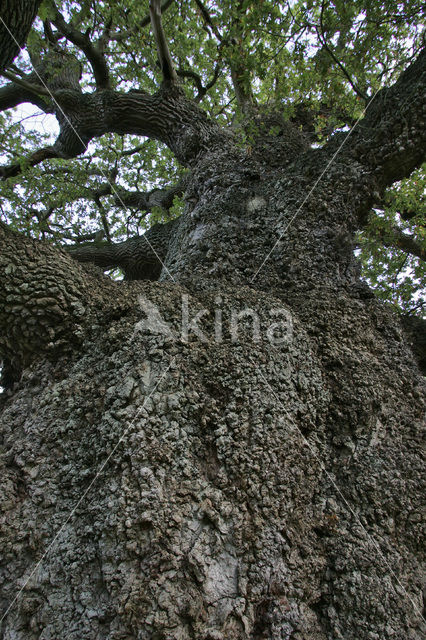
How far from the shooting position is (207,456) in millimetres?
1474

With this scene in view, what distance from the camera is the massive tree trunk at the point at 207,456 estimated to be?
3.92 feet

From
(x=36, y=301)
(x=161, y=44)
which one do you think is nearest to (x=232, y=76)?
(x=161, y=44)

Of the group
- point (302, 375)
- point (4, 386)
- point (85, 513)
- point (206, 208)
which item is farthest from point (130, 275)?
point (85, 513)

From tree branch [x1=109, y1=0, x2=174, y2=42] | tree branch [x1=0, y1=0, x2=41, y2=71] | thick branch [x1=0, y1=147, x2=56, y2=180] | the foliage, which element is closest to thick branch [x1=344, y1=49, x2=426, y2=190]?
the foliage

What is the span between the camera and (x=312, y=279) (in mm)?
2439

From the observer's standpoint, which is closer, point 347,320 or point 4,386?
point 347,320

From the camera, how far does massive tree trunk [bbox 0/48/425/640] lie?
120 cm

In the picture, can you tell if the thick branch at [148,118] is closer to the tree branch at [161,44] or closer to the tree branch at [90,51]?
the tree branch at [161,44]

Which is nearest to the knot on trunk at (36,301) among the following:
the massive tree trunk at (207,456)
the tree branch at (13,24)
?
the massive tree trunk at (207,456)

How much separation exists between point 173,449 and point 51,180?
5425mm

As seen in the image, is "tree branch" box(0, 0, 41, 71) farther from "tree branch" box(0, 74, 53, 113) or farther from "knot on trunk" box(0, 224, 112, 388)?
"tree branch" box(0, 74, 53, 113)

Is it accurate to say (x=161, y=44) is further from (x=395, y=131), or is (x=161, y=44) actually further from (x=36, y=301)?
(x=36, y=301)

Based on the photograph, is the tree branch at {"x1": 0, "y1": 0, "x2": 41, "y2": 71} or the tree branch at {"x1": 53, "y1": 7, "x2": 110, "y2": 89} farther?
the tree branch at {"x1": 53, "y1": 7, "x2": 110, "y2": 89}

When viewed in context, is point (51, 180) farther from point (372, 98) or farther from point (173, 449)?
point (173, 449)
